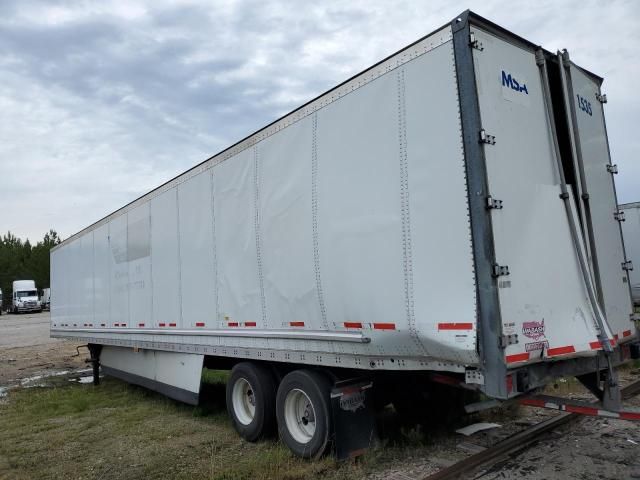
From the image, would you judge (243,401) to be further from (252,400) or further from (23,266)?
(23,266)

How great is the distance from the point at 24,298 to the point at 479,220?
183ft

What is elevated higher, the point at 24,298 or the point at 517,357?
the point at 24,298

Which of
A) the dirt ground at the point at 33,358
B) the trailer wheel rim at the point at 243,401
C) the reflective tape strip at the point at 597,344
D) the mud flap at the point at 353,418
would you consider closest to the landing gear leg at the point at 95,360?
the dirt ground at the point at 33,358

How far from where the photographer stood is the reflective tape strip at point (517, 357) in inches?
156

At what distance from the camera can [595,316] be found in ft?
15.9

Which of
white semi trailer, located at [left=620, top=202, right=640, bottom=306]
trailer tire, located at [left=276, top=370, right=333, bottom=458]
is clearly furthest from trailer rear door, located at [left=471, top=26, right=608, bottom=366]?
white semi trailer, located at [left=620, top=202, right=640, bottom=306]

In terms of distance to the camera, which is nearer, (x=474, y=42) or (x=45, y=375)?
(x=474, y=42)

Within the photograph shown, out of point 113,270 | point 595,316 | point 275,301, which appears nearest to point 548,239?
point 595,316

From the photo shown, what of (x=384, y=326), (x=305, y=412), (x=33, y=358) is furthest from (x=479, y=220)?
(x=33, y=358)

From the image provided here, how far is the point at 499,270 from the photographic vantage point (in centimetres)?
398

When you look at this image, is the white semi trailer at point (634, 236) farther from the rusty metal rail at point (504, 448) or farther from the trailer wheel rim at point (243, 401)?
the trailer wheel rim at point (243, 401)

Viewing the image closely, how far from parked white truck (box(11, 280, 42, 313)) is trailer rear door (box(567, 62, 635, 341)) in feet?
182

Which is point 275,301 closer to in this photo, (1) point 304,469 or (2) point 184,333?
(1) point 304,469

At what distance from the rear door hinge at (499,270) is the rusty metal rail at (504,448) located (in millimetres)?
2039
